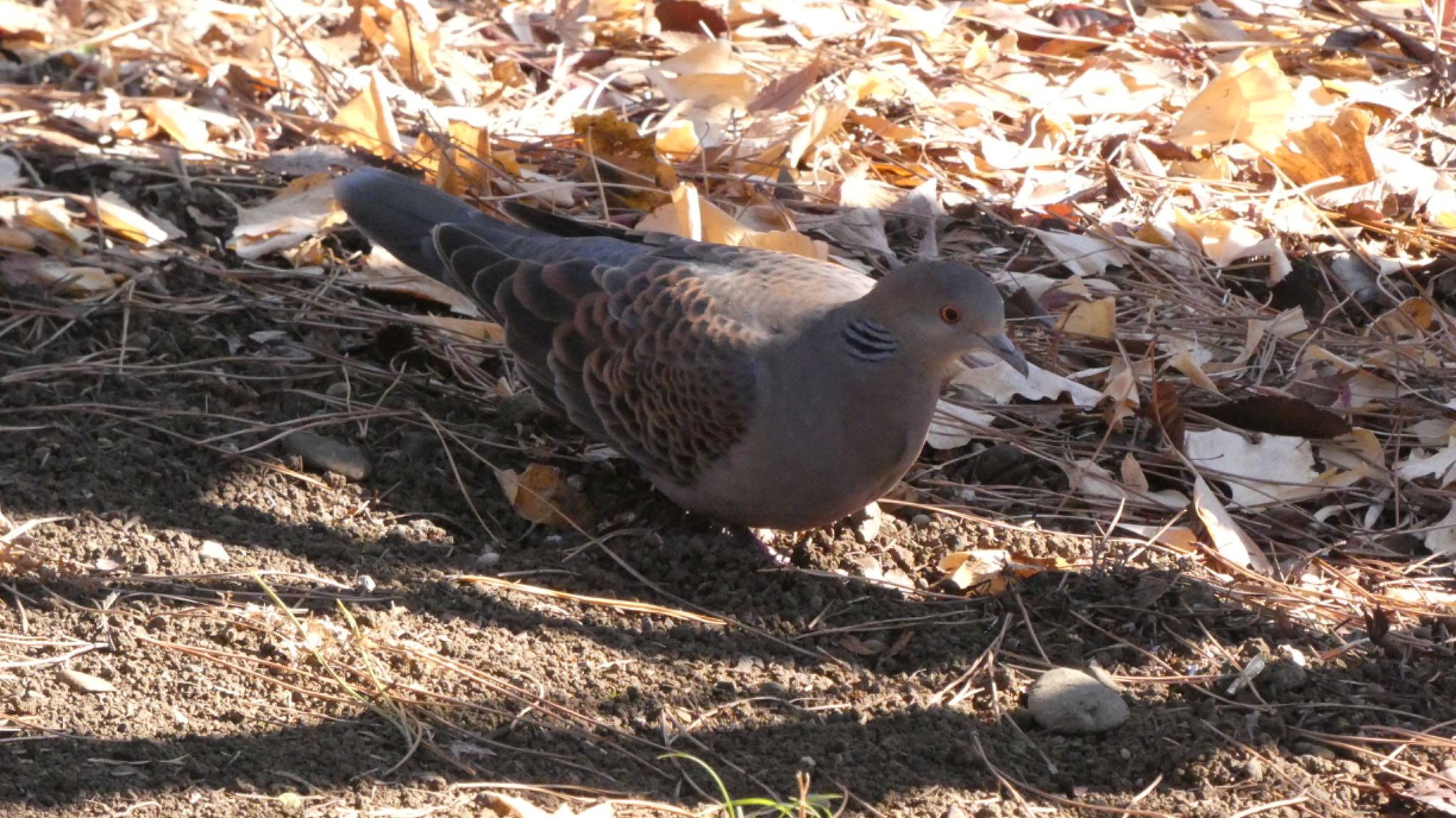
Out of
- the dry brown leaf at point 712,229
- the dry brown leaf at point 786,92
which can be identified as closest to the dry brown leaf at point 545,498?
the dry brown leaf at point 712,229

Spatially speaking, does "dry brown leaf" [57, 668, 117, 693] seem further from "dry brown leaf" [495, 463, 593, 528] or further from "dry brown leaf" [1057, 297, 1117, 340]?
"dry brown leaf" [1057, 297, 1117, 340]

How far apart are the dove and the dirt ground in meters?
0.22

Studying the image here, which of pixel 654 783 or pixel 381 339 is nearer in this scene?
pixel 654 783

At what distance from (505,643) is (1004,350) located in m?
1.20

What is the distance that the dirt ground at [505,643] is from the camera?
2.53 metres

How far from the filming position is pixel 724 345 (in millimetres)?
3340

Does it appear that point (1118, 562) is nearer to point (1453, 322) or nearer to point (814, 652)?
point (814, 652)

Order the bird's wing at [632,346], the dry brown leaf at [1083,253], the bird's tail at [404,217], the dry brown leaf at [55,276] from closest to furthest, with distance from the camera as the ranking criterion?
the bird's wing at [632,346], the bird's tail at [404,217], the dry brown leaf at [55,276], the dry brown leaf at [1083,253]

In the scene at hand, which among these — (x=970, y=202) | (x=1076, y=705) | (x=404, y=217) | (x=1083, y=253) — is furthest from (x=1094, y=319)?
(x=404, y=217)

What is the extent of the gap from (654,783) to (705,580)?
2.68 feet

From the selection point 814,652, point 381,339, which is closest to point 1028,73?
point 381,339

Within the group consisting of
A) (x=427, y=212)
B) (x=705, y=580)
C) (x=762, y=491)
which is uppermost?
(x=427, y=212)

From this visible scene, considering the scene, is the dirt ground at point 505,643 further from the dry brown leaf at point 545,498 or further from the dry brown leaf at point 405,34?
the dry brown leaf at point 405,34

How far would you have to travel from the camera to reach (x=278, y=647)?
2775mm
